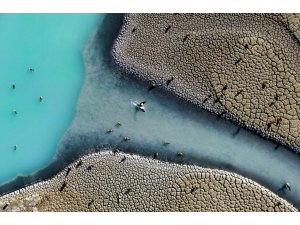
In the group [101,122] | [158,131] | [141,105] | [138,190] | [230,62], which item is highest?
[230,62]

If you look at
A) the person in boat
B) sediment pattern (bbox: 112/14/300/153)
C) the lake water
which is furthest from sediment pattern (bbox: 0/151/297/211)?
sediment pattern (bbox: 112/14/300/153)

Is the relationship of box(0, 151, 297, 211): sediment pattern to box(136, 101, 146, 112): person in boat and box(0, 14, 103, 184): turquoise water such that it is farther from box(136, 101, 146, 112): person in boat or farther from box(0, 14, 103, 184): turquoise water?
box(136, 101, 146, 112): person in boat

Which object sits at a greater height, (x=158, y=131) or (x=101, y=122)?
(x=158, y=131)

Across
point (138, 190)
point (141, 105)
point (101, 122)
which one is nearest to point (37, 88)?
point (101, 122)

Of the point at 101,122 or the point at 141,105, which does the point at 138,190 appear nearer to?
the point at 101,122

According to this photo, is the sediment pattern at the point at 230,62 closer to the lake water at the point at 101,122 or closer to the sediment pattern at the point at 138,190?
the lake water at the point at 101,122

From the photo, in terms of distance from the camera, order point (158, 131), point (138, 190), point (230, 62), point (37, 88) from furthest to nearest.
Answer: point (37, 88) < point (158, 131) < point (230, 62) < point (138, 190)

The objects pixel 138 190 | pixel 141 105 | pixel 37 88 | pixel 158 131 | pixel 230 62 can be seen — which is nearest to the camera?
pixel 138 190
